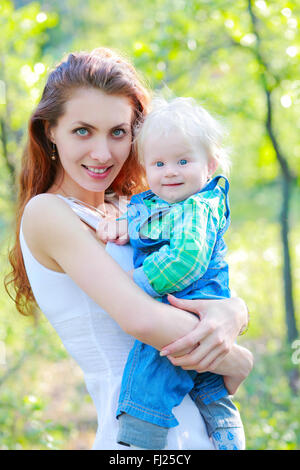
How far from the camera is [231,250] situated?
17.7 feet

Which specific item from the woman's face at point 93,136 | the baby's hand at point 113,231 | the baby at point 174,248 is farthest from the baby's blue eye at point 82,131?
the baby's hand at point 113,231

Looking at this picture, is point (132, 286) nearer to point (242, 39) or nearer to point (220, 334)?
point (220, 334)

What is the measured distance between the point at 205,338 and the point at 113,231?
0.50m

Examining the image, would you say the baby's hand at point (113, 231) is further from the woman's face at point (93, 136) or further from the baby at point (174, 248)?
the woman's face at point (93, 136)

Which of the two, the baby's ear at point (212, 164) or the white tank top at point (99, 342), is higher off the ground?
the baby's ear at point (212, 164)

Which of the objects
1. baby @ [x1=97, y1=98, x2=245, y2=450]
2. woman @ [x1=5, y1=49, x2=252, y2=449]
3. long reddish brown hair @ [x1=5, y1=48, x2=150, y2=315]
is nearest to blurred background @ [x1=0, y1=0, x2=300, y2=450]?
long reddish brown hair @ [x1=5, y1=48, x2=150, y2=315]

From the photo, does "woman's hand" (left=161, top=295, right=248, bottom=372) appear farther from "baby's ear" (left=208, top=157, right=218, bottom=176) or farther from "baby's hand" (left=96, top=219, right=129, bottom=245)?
"baby's ear" (left=208, top=157, right=218, bottom=176)

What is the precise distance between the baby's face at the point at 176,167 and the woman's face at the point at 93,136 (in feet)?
0.57

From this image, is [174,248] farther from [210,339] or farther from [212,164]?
[212,164]

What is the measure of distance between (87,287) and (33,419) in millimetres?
2269

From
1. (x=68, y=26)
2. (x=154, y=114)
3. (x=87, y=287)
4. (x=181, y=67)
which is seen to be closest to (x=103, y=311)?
(x=87, y=287)

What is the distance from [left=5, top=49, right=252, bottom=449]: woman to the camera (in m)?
1.61

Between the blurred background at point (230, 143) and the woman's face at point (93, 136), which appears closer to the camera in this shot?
the woman's face at point (93, 136)

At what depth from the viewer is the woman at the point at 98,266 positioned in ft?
5.29
